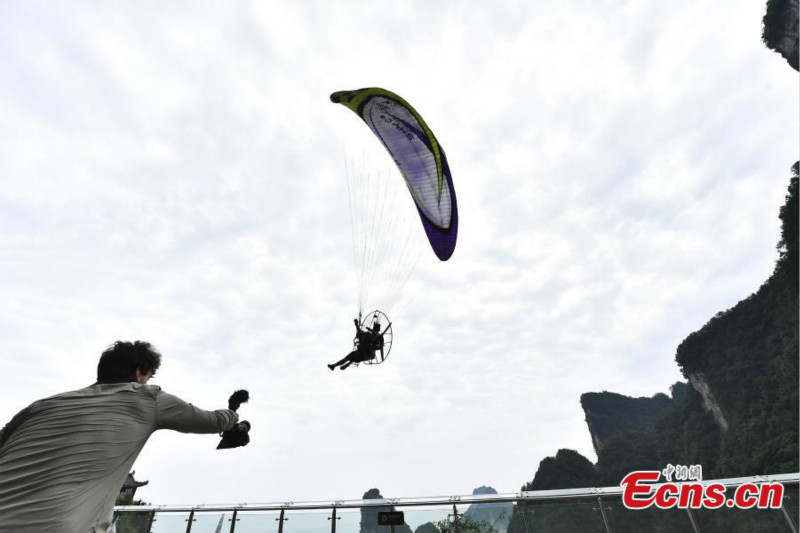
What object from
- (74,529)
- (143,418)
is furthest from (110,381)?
(74,529)

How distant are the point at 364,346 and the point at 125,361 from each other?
932 cm

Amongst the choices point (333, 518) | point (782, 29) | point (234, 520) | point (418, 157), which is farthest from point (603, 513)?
point (782, 29)

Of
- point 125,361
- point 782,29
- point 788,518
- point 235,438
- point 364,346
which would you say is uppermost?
point 782,29

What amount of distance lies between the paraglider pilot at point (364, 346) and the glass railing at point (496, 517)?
146 inches

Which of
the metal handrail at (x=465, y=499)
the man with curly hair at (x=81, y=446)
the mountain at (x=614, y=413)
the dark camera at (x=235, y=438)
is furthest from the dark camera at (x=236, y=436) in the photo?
the mountain at (x=614, y=413)

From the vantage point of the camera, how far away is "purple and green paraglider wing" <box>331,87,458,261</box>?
11148 millimetres

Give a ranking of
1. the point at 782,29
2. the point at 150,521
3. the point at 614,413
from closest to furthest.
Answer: the point at 150,521, the point at 782,29, the point at 614,413

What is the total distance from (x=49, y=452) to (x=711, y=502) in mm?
9109

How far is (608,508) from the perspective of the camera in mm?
7344

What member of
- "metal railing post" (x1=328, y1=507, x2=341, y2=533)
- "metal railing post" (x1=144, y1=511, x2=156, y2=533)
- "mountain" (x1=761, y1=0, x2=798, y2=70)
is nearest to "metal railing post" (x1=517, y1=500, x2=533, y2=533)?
"metal railing post" (x1=328, y1=507, x2=341, y2=533)

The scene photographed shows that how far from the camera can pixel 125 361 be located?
6.72 feet

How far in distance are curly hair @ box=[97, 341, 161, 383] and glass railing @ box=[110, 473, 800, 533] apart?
22.8 ft

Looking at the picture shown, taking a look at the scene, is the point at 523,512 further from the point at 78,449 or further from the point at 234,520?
the point at 78,449

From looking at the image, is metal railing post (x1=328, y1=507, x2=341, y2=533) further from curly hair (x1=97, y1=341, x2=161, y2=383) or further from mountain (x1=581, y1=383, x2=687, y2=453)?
mountain (x1=581, y1=383, x2=687, y2=453)
